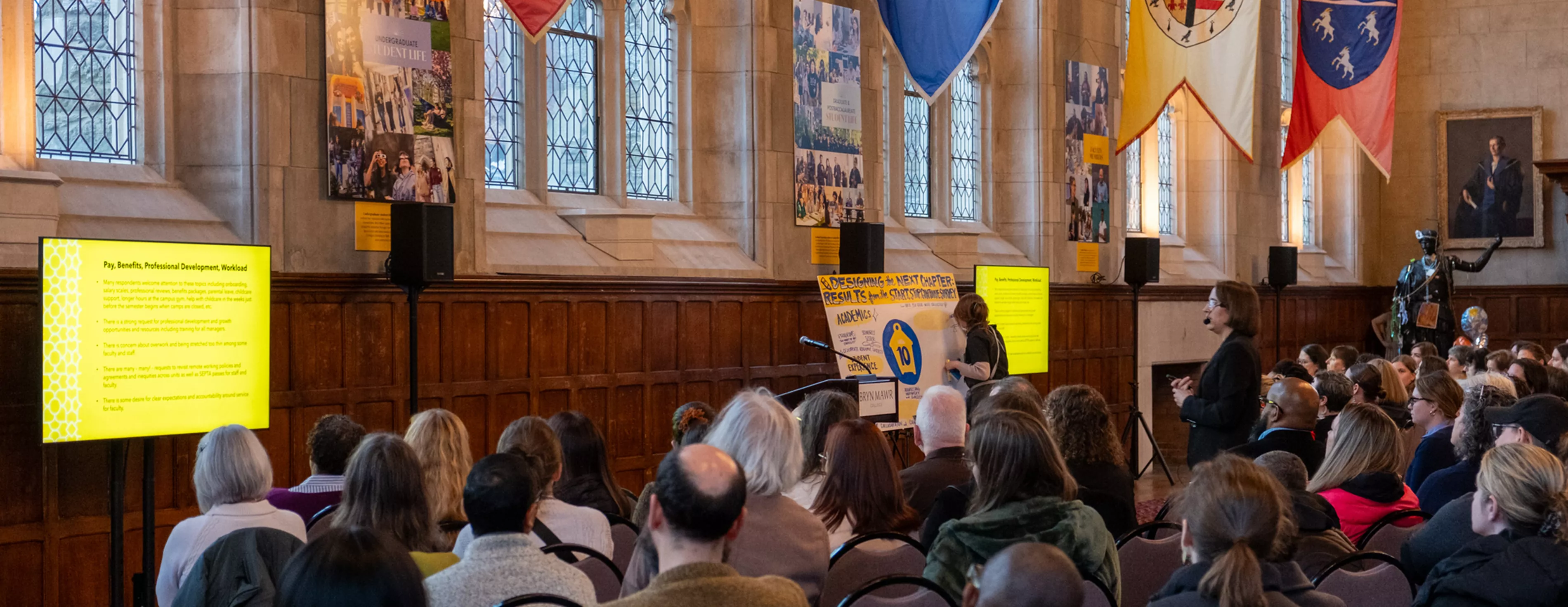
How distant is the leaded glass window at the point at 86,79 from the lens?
6379 mm

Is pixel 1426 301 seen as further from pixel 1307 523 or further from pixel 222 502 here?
pixel 222 502

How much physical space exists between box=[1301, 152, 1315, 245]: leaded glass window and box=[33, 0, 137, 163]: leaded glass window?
14469 millimetres

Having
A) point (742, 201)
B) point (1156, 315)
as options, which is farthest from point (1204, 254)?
point (742, 201)

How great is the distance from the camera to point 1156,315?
534 inches


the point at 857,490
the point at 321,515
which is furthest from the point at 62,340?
the point at 857,490

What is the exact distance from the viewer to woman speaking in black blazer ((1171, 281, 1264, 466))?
21.0 feet

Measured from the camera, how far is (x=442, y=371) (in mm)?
7477

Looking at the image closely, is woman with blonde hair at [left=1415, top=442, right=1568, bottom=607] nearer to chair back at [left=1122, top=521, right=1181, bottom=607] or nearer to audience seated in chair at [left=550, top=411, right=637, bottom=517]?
chair back at [left=1122, top=521, right=1181, bottom=607]

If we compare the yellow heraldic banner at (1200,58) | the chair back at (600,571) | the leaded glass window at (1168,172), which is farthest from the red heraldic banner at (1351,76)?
the chair back at (600,571)

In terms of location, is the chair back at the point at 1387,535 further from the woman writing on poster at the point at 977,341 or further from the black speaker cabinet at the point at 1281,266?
the black speaker cabinet at the point at 1281,266

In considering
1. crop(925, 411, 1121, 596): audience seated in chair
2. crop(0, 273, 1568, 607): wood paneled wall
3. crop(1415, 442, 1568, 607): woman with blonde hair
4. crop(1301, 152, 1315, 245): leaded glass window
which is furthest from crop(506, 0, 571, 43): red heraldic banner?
crop(1301, 152, 1315, 245): leaded glass window

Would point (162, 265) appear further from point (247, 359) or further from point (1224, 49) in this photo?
point (1224, 49)

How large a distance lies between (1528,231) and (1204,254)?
481 cm

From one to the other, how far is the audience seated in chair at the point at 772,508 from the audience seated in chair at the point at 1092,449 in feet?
4.22
